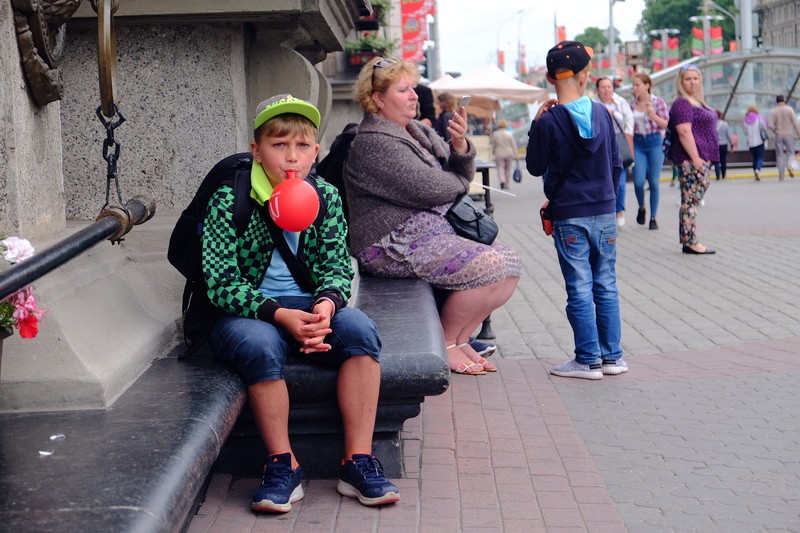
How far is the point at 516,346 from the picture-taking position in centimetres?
750

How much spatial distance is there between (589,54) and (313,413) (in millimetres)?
3033

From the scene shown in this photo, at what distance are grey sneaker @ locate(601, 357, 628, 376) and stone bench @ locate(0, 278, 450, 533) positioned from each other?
1.49 metres

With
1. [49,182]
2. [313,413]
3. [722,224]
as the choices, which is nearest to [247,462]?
[313,413]

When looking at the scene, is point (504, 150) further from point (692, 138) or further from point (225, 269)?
point (225, 269)

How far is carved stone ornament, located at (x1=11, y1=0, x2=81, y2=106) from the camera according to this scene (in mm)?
3855

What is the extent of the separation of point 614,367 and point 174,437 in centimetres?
379

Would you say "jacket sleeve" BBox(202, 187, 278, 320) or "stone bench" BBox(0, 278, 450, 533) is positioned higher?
"jacket sleeve" BBox(202, 187, 278, 320)

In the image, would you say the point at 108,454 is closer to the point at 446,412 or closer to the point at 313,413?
the point at 313,413

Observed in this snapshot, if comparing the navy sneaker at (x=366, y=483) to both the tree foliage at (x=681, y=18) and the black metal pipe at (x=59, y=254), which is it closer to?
the black metal pipe at (x=59, y=254)

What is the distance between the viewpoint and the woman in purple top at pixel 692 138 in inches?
444

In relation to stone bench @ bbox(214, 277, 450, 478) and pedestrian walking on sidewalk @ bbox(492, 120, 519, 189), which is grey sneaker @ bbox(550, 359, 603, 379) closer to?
stone bench @ bbox(214, 277, 450, 478)

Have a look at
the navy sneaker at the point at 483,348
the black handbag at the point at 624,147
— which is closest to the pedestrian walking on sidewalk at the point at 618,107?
the black handbag at the point at 624,147

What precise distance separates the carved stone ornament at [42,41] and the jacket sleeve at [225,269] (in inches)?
27.7

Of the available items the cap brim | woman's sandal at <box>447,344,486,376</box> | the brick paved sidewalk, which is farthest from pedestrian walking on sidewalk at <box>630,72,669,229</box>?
the cap brim
